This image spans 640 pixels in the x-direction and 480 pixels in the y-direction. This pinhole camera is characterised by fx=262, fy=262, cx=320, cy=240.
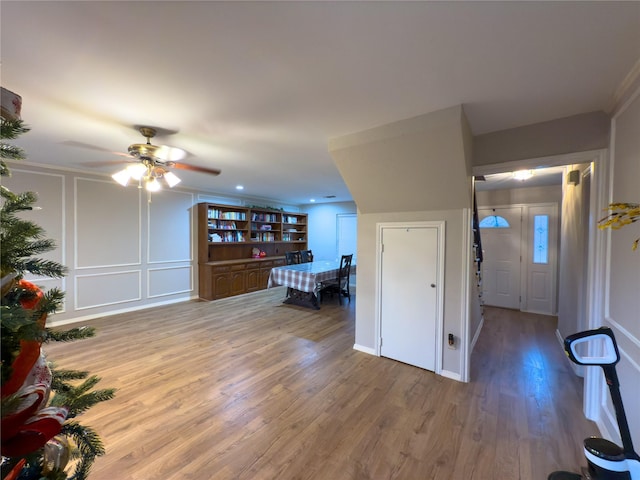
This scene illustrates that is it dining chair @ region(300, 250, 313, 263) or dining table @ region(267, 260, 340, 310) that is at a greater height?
dining chair @ region(300, 250, 313, 263)

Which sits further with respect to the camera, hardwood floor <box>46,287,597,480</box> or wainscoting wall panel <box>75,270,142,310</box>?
wainscoting wall panel <box>75,270,142,310</box>

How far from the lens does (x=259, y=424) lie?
1.96 meters

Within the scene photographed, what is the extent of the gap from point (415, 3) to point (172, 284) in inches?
225

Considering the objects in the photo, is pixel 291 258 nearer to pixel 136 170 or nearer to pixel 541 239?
pixel 136 170

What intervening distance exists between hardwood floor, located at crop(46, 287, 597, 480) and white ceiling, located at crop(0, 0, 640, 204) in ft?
7.84

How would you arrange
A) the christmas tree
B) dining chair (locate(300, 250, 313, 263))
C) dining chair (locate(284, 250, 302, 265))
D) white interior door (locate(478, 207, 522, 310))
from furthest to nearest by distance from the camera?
1. dining chair (locate(300, 250, 313, 263))
2. dining chair (locate(284, 250, 302, 265))
3. white interior door (locate(478, 207, 522, 310))
4. the christmas tree

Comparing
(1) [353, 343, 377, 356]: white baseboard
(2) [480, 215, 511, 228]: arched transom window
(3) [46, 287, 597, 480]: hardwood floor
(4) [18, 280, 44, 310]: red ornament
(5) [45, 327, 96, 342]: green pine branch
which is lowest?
(3) [46, 287, 597, 480]: hardwood floor

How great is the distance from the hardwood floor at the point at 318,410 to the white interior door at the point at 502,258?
4.77 feet

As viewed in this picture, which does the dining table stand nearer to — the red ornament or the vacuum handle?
the vacuum handle

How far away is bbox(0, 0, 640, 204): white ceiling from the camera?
119cm

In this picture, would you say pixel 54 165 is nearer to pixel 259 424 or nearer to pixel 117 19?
pixel 117 19

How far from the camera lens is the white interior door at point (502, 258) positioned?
488 cm

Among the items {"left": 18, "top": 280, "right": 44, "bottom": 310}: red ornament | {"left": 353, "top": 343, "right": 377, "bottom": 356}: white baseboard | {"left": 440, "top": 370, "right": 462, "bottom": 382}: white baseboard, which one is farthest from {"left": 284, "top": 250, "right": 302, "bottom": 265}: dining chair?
{"left": 18, "top": 280, "right": 44, "bottom": 310}: red ornament

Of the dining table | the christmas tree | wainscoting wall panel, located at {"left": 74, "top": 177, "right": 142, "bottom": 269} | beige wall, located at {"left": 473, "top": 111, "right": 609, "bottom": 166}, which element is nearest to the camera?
the christmas tree
